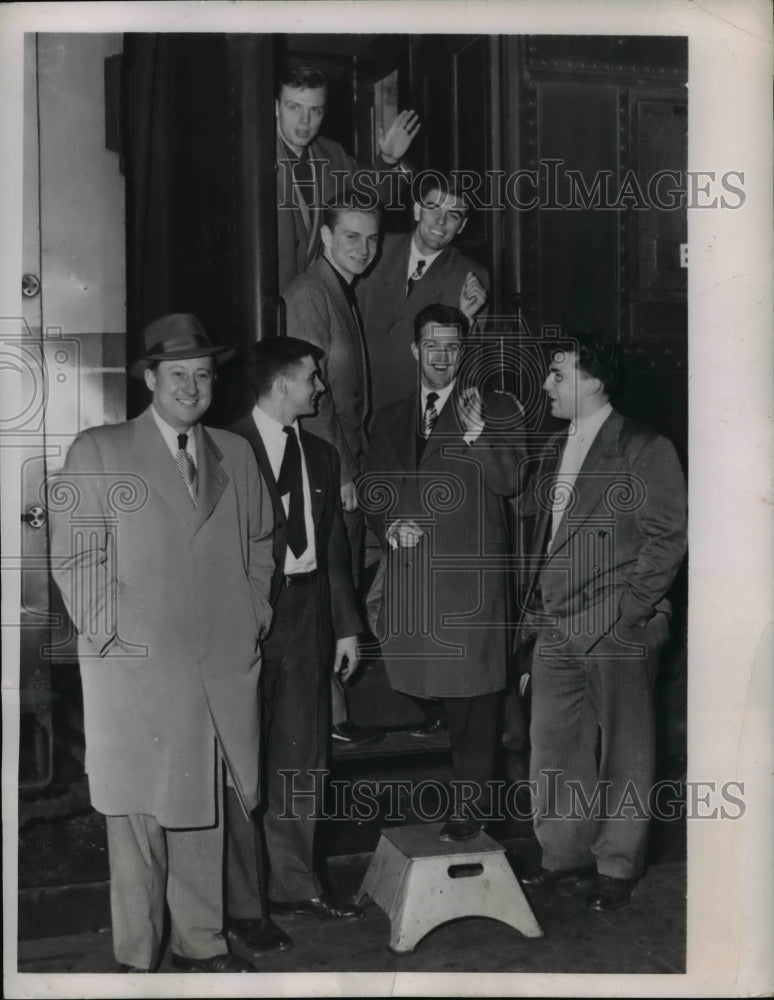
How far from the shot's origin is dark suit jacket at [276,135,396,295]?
3.62 metres

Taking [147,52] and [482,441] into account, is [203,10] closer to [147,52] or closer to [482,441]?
[147,52]

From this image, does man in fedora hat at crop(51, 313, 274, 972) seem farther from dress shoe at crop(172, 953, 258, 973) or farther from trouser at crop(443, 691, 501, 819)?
trouser at crop(443, 691, 501, 819)

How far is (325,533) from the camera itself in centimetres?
366

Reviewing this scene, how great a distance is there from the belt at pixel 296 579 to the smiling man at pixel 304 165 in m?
0.85

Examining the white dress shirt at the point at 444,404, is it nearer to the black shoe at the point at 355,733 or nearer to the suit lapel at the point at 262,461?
the suit lapel at the point at 262,461

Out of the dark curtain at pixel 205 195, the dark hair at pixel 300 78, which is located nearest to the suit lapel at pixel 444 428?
the dark curtain at pixel 205 195

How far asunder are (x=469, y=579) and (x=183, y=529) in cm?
87

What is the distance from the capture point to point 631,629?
3.70 meters

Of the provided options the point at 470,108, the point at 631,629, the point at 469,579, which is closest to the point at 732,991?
the point at 631,629

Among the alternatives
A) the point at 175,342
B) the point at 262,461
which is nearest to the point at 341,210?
the point at 175,342

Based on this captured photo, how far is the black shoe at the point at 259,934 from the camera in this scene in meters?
3.56

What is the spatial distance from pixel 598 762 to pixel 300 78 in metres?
2.27

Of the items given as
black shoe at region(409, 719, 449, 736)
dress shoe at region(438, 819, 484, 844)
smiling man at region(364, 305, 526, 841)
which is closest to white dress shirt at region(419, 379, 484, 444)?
smiling man at region(364, 305, 526, 841)

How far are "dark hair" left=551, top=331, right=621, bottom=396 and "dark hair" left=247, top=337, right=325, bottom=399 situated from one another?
0.77m
